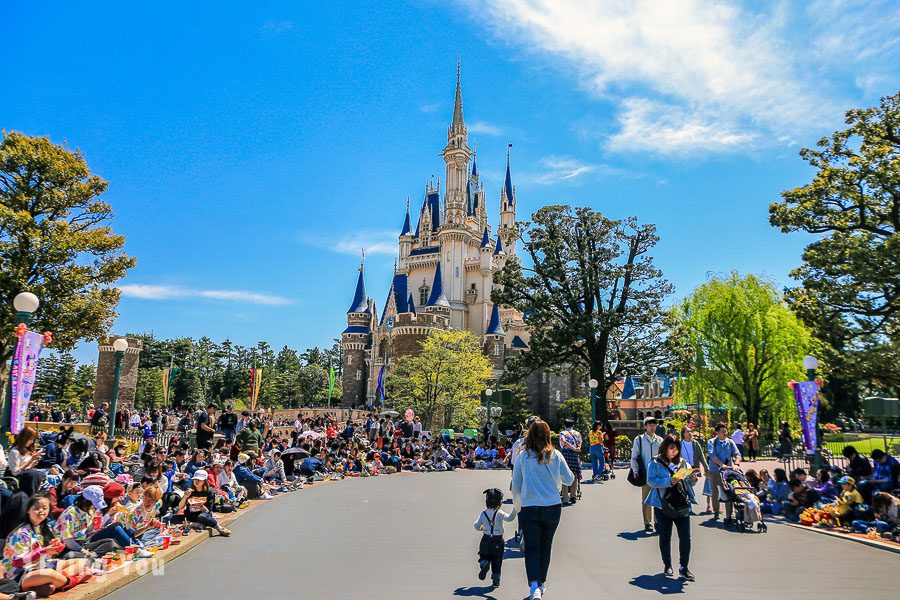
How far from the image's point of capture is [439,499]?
12.6m

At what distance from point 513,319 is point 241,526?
2361 inches

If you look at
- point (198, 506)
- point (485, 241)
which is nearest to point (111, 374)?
point (198, 506)

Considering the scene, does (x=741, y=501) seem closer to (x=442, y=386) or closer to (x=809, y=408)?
(x=809, y=408)

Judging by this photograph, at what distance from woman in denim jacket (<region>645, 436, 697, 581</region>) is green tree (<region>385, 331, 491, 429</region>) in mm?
38582

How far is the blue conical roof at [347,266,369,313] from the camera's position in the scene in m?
70.7

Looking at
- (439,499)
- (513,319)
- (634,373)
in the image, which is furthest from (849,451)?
(513,319)

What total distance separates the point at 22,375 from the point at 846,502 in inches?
543

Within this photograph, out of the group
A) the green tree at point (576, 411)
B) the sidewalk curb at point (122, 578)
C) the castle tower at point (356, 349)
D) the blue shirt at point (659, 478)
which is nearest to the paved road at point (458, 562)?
the sidewalk curb at point (122, 578)

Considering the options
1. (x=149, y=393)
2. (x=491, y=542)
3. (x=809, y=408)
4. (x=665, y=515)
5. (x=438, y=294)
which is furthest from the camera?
(x=149, y=393)

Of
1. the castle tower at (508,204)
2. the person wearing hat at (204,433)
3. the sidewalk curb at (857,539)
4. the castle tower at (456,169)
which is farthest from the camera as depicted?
the castle tower at (508,204)

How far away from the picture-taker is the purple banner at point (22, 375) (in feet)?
31.4

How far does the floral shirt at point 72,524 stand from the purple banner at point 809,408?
43.3ft

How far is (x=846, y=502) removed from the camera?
9.30 m

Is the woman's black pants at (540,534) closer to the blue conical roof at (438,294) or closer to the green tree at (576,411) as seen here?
the green tree at (576,411)
